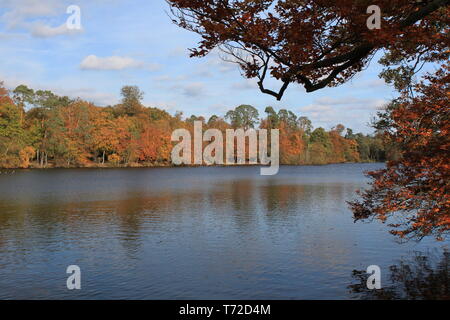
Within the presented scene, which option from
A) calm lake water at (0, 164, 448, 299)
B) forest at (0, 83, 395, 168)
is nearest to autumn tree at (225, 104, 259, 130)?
forest at (0, 83, 395, 168)

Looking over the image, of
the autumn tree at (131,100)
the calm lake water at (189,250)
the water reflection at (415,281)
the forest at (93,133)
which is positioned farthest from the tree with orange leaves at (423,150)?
the autumn tree at (131,100)

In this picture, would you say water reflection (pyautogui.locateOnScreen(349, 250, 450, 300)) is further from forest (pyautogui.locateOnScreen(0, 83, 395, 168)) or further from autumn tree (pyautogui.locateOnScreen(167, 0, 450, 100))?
forest (pyautogui.locateOnScreen(0, 83, 395, 168))

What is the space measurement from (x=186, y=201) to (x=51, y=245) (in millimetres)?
17544

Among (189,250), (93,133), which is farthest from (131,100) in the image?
(189,250)

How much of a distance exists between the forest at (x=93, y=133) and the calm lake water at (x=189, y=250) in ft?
130

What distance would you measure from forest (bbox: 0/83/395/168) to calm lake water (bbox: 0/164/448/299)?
3955 centimetres

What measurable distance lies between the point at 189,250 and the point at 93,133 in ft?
301

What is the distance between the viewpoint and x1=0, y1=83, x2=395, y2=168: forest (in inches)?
3425

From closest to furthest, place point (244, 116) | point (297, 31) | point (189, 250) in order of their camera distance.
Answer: point (297, 31), point (189, 250), point (244, 116)

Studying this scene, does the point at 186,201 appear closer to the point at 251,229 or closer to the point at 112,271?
the point at 251,229

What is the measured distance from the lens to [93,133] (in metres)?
104

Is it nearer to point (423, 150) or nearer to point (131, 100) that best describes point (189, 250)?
point (423, 150)

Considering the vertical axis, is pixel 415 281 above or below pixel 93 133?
below
